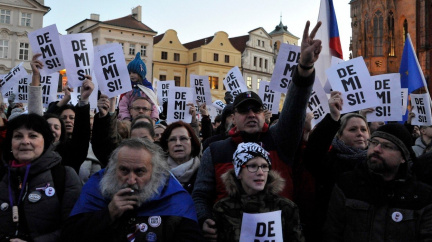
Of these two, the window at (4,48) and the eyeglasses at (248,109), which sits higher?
the window at (4,48)

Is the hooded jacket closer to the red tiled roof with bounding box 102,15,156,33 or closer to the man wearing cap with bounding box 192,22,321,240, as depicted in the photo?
the man wearing cap with bounding box 192,22,321,240

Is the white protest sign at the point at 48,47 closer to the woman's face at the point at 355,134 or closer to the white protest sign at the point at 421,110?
the woman's face at the point at 355,134

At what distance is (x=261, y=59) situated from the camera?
175 ft

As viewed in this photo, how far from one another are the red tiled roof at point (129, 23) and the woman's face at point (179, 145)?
4631 centimetres

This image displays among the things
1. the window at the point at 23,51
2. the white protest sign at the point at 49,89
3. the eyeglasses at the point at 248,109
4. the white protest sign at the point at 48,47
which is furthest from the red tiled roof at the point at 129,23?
the eyeglasses at the point at 248,109

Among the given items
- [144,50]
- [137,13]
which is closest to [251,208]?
[144,50]

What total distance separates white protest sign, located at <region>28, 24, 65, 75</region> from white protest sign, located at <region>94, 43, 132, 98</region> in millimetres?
524

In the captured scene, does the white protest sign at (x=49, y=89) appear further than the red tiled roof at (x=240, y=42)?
No

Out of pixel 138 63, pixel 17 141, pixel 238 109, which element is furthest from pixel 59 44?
pixel 238 109

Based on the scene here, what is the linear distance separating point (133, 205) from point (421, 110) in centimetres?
707

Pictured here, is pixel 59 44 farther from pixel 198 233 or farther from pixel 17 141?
pixel 198 233

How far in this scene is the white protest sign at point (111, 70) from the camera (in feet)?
19.6

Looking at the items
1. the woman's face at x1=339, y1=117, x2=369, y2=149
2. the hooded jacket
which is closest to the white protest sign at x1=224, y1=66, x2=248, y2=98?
the woman's face at x1=339, y1=117, x2=369, y2=149

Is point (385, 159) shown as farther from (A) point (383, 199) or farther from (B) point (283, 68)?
(B) point (283, 68)
